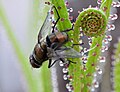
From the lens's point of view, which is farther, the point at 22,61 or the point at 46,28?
the point at 22,61

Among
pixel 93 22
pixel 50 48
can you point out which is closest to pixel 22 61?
pixel 50 48

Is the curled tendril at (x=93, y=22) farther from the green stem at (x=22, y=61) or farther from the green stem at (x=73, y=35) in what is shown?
the green stem at (x=22, y=61)

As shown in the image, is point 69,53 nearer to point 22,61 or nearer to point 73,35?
point 73,35

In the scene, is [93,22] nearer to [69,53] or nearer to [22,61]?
[69,53]

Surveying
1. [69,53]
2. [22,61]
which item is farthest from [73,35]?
[22,61]

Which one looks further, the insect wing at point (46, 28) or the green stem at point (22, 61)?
the green stem at point (22, 61)

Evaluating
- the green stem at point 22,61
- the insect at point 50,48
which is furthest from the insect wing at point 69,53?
the green stem at point 22,61
